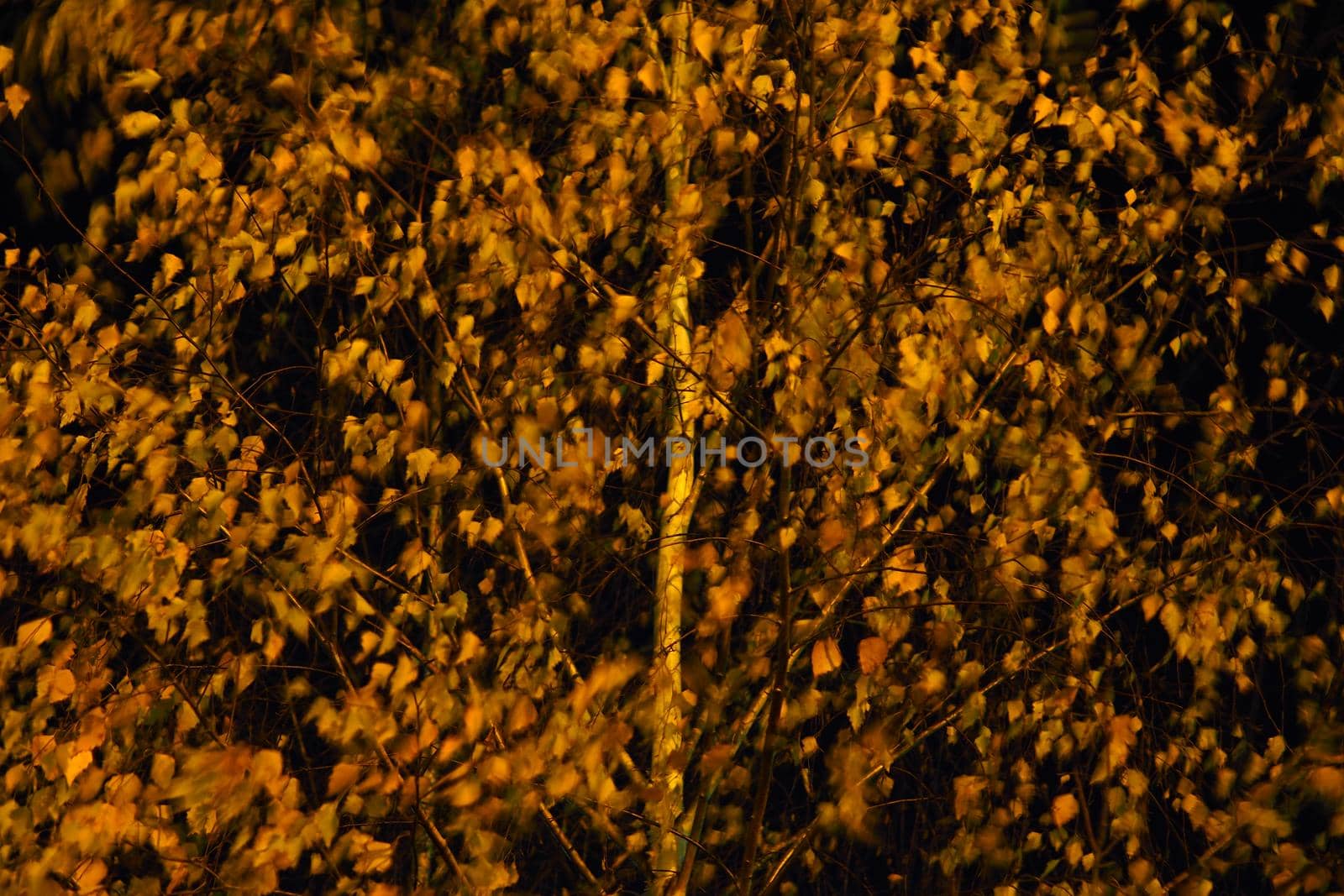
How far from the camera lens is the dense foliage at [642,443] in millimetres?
2205

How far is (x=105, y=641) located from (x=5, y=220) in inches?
74.7

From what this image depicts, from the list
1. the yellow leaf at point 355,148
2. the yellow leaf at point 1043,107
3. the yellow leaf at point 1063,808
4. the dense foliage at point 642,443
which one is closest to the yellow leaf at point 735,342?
the dense foliage at point 642,443

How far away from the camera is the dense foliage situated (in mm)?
2205

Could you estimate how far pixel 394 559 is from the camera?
11.4ft

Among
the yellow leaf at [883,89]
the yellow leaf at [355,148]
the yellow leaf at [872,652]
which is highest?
the yellow leaf at [883,89]

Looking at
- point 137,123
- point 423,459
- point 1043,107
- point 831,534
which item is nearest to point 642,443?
point 423,459

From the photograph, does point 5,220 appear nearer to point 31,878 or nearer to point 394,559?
point 394,559

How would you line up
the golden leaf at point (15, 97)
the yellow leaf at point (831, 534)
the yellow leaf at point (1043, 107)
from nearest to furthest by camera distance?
the yellow leaf at point (831, 534)
the golden leaf at point (15, 97)
the yellow leaf at point (1043, 107)

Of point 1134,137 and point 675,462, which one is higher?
point 1134,137

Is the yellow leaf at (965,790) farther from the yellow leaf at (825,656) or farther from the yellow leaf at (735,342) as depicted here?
the yellow leaf at (735,342)

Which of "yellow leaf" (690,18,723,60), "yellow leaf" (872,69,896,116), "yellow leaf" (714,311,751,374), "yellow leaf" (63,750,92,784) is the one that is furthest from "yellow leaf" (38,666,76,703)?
"yellow leaf" (872,69,896,116)

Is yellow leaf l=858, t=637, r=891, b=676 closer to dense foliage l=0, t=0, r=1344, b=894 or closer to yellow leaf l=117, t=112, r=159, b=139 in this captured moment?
dense foliage l=0, t=0, r=1344, b=894

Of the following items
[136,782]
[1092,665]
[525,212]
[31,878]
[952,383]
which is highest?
[525,212]

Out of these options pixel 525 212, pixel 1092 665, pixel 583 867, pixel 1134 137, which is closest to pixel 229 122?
pixel 525 212
